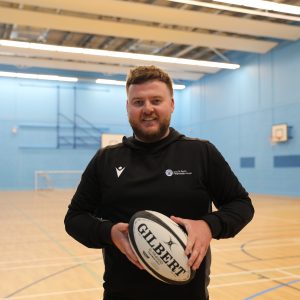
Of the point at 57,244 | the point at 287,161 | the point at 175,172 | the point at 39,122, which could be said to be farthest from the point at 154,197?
the point at 39,122

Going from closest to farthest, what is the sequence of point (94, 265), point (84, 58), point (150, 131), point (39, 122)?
1. point (150, 131)
2. point (94, 265)
3. point (84, 58)
4. point (39, 122)

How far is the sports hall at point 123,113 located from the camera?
5340 mm

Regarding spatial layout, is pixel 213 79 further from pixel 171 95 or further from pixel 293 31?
pixel 171 95

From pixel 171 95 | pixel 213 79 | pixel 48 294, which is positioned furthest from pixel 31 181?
pixel 171 95

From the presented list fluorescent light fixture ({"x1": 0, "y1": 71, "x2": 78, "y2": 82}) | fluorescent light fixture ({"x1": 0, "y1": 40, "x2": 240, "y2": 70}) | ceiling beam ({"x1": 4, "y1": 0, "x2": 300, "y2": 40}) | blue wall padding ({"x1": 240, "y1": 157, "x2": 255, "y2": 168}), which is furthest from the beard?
fluorescent light fixture ({"x1": 0, "y1": 71, "x2": 78, "y2": 82})

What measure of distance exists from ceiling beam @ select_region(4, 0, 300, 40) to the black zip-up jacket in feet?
35.6

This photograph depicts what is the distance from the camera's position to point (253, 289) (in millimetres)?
4340

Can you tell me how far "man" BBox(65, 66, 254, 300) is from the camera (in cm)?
180

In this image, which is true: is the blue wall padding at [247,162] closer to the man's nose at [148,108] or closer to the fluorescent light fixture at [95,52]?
the fluorescent light fixture at [95,52]

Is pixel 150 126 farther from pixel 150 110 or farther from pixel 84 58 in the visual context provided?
pixel 84 58

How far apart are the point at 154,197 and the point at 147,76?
51 centimetres

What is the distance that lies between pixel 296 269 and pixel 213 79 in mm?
17168

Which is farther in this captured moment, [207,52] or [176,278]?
[207,52]

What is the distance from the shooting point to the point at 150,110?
72.3 inches
